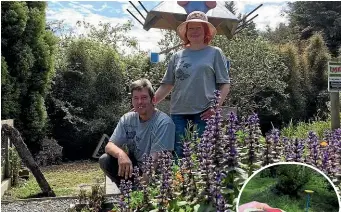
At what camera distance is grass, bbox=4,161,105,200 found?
6.40m

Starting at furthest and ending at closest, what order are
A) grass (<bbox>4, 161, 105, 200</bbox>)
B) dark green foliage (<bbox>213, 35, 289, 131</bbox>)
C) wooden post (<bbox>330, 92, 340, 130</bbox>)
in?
dark green foliage (<bbox>213, 35, 289, 131</bbox>), wooden post (<bbox>330, 92, 340, 130</bbox>), grass (<bbox>4, 161, 105, 200</bbox>)

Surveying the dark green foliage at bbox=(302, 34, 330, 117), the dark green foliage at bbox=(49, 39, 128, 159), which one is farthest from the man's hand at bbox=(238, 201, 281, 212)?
the dark green foliage at bbox=(302, 34, 330, 117)

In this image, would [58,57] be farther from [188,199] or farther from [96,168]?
[188,199]

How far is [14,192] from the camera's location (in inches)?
255

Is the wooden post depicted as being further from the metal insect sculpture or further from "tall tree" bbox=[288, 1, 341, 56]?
"tall tree" bbox=[288, 1, 341, 56]

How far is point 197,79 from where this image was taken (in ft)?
12.7

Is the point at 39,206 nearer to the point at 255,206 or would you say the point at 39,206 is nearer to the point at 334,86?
the point at 255,206

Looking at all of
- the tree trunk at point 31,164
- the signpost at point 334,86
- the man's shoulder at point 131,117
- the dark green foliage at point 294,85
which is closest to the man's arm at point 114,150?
the man's shoulder at point 131,117

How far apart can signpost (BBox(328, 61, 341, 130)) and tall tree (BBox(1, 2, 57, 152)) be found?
14.6 ft

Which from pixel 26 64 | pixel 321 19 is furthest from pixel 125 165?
pixel 321 19

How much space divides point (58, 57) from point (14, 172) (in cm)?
389

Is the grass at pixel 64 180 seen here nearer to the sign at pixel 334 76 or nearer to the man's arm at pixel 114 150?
the man's arm at pixel 114 150

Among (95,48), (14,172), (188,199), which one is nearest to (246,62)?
(95,48)

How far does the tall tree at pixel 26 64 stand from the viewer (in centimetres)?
821
